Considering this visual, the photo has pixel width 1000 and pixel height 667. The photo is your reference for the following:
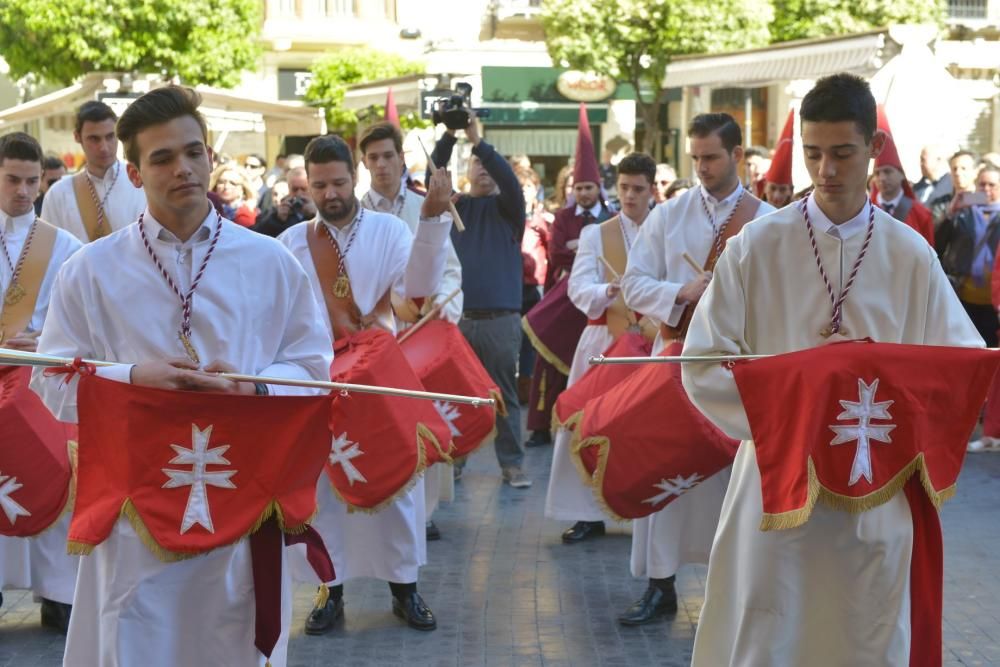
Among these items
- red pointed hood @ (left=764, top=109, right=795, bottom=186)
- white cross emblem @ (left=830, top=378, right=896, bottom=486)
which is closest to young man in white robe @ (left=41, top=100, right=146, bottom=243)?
red pointed hood @ (left=764, top=109, right=795, bottom=186)

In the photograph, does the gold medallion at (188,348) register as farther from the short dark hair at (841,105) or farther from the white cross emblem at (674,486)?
the white cross emblem at (674,486)

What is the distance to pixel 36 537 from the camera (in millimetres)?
6305

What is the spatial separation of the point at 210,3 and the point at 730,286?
93.6 feet

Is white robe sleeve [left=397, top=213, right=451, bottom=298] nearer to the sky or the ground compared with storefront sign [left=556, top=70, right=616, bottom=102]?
nearer to the sky

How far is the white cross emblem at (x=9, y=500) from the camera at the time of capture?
232 inches

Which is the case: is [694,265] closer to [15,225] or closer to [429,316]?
[429,316]

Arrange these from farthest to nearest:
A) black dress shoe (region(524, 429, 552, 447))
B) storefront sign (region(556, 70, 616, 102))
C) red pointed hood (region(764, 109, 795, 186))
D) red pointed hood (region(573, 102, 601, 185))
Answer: storefront sign (region(556, 70, 616, 102)) → black dress shoe (region(524, 429, 552, 447)) → red pointed hood (region(573, 102, 601, 185)) → red pointed hood (region(764, 109, 795, 186))

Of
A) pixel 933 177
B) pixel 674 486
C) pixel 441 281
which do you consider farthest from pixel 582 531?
pixel 933 177

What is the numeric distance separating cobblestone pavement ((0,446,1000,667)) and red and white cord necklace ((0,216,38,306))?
1457 mm

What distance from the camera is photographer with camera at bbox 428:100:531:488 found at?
939 cm

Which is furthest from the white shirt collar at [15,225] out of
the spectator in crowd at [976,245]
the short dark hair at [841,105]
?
the spectator in crowd at [976,245]

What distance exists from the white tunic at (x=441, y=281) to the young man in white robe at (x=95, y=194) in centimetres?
130

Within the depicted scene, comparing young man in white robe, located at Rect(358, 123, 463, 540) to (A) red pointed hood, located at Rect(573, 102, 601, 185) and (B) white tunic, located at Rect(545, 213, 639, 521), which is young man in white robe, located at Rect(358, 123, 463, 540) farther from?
(A) red pointed hood, located at Rect(573, 102, 601, 185)

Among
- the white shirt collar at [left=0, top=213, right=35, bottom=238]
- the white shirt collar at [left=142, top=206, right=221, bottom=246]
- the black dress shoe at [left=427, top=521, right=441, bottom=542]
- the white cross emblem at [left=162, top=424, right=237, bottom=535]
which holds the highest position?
the white shirt collar at [left=142, top=206, right=221, bottom=246]
